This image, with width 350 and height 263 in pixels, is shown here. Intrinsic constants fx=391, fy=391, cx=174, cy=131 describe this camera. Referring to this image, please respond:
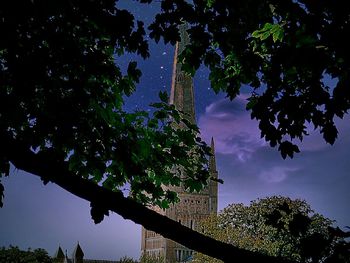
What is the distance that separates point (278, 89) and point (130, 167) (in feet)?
8.59

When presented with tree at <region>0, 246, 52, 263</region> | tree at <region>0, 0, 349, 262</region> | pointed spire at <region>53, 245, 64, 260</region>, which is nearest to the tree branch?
tree at <region>0, 0, 349, 262</region>

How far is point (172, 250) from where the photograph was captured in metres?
107

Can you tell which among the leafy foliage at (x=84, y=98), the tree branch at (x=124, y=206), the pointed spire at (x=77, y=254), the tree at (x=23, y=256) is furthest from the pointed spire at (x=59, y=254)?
the tree branch at (x=124, y=206)

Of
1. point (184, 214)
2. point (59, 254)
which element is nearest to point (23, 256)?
point (59, 254)

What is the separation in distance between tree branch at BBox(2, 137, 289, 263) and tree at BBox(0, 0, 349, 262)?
0.49 metres

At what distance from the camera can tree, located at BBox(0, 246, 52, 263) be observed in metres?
36.6

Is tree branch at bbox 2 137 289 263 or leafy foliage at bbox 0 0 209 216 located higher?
leafy foliage at bbox 0 0 209 216

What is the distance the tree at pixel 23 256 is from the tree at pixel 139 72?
3415cm

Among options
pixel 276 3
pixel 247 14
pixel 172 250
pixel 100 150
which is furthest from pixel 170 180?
pixel 172 250

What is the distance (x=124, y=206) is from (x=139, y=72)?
483cm

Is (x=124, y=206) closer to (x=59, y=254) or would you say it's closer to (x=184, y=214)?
(x=59, y=254)

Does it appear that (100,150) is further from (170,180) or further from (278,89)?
(278,89)

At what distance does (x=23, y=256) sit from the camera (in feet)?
121

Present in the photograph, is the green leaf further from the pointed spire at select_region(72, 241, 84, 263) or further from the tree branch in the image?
the pointed spire at select_region(72, 241, 84, 263)
